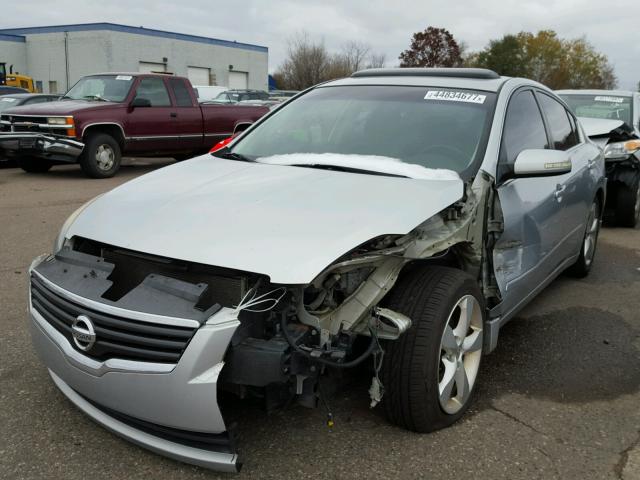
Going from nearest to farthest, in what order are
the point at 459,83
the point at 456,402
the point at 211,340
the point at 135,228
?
1. the point at 211,340
2. the point at 135,228
3. the point at 456,402
4. the point at 459,83

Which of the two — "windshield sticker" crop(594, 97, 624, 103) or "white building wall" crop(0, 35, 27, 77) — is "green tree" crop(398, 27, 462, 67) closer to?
"white building wall" crop(0, 35, 27, 77)

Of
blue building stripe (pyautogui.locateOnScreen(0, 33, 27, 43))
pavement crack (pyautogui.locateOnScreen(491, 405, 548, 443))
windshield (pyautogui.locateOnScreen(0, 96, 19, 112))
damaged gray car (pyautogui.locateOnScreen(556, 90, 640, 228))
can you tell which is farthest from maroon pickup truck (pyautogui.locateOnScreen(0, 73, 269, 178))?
blue building stripe (pyautogui.locateOnScreen(0, 33, 27, 43))

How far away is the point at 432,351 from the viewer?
8.41 ft

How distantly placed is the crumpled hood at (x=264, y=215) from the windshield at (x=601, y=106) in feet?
22.2

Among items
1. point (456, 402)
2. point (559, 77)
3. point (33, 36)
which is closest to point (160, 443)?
point (456, 402)

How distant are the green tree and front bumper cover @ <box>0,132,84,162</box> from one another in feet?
199

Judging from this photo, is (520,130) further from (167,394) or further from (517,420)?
(167,394)

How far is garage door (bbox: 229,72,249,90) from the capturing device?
4615cm

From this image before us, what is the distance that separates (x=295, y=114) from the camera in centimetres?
406

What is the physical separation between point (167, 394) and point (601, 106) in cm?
849

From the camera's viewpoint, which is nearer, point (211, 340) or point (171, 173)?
point (211, 340)

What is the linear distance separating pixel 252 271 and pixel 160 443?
0.77 metres

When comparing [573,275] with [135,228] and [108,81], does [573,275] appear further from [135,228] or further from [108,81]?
[108,81]

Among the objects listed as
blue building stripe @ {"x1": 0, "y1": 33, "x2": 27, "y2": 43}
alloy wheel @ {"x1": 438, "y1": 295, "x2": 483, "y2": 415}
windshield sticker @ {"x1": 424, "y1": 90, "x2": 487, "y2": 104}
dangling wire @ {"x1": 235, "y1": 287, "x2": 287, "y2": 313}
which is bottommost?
alloy wheel @ {"x1": 438, "y1": 295, "x2": 483, "y2": 415}
